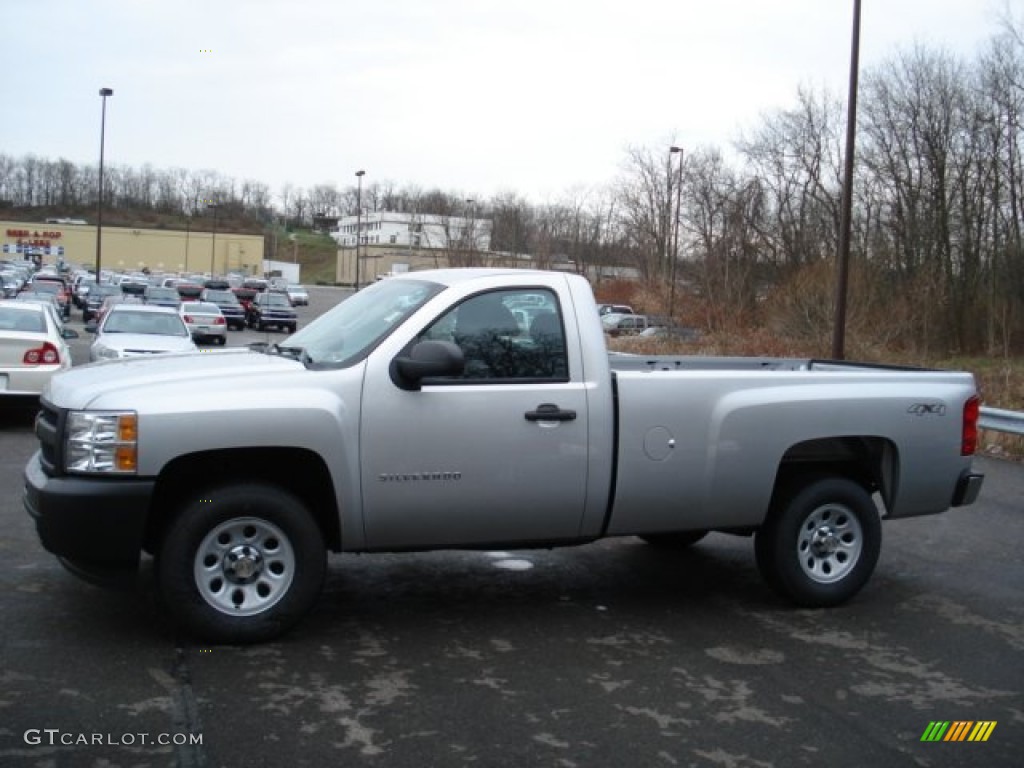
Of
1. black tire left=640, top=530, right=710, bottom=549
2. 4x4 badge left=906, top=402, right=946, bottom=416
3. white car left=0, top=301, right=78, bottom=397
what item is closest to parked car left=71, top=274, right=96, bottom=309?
white car left=0, top=301, right=78, bottom=397

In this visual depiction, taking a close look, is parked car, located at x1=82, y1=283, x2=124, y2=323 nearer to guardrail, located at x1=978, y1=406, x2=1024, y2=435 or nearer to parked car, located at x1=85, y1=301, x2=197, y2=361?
parked car, located at x1=85, y1=301, x2=197, y2=361

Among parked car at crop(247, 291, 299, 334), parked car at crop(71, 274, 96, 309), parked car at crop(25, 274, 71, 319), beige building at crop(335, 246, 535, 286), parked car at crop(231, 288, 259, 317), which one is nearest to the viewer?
parked car at crop(247, 291, 299, 334)

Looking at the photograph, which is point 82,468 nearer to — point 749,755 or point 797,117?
point 749,755

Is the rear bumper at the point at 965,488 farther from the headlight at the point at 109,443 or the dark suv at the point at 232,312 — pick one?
the dark suv at the point at 232,312

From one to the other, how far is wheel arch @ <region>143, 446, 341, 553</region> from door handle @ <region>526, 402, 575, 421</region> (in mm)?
1102

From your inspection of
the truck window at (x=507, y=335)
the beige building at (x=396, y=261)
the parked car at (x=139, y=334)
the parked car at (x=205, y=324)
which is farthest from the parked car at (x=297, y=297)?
the truck window at (x=507, y=335)

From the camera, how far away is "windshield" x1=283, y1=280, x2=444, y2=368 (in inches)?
228

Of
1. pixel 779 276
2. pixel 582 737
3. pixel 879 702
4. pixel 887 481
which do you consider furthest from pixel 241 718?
pixel 779 276

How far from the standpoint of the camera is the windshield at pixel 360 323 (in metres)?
5.78

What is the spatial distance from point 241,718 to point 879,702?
283cm

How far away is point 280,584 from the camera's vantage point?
545 cm

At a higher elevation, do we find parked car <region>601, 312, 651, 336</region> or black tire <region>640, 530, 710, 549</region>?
parked car <region>601, 312, 651, 336</region>

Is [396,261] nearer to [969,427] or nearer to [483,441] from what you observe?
[969,427]

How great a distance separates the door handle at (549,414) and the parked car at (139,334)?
11868 millimetres
